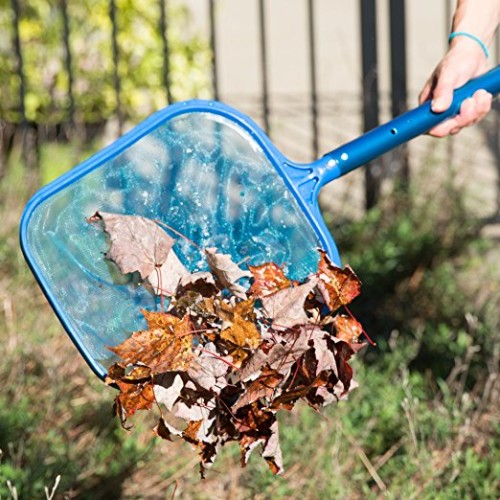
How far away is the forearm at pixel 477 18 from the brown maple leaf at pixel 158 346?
1.00 metres

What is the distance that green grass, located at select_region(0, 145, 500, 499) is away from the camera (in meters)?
2.20

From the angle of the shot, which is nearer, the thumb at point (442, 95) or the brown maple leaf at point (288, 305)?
the brown maple leaf at point (288, 305)

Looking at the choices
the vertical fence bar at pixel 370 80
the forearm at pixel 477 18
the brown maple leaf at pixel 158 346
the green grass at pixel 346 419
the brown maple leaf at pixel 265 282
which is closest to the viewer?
the brown maple leaf at pixel 158 346

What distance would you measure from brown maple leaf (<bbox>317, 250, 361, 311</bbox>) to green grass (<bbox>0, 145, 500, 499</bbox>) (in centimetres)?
52

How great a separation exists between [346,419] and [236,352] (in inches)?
39.1

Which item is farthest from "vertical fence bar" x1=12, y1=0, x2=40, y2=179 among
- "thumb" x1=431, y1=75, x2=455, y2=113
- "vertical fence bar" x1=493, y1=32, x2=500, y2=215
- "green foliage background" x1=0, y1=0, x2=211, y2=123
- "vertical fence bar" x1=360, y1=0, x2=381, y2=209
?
"thumb" x1=431, y1=75, x2=455, y2=113

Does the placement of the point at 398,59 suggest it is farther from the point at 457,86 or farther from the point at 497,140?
the point at 457,86

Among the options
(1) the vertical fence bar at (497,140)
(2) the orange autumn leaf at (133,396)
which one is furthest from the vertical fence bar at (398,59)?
(2) the orange autumn leaf at (133,396)

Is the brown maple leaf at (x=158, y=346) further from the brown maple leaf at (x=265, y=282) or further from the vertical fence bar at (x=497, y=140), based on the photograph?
the vertical fence bar at (x=497, y=140)

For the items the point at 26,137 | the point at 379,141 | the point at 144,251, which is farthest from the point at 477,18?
the point at 26,137

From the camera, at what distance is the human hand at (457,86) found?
1.97 m

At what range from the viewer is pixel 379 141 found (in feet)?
6.17

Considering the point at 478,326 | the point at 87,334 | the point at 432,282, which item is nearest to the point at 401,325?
the point at 432,282

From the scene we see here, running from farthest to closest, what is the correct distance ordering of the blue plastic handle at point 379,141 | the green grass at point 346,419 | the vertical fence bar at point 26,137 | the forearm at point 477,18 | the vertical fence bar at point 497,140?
1. the vertical fence bar at point 26,137
2. the vertical fence bar at point 497,140
3. the green grass at point 346,419
4. the forearm at point 477,18
5. the blue plastic handle at point 379,141
